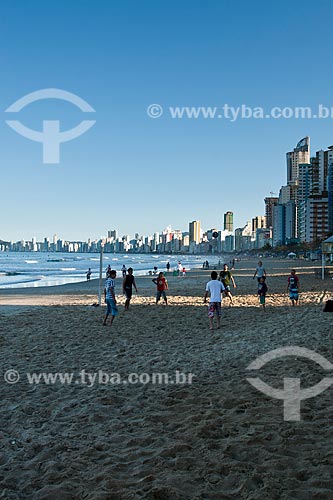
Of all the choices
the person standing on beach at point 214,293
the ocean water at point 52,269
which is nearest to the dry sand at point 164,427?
the person standing on beach at point 214,293

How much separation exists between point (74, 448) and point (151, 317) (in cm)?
836

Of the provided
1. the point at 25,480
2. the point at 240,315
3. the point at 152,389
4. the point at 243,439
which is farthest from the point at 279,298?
the point at 25,480

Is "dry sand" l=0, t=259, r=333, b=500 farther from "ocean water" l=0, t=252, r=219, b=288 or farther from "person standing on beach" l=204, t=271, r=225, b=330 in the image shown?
"ocean water" l=0, t=252, r=219, b=288

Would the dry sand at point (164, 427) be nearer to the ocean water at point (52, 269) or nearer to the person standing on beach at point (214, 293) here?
the person standing on beach at point (214, 293)

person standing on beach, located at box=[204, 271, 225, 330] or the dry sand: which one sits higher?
person standing on beach, located at box=[204, 271, 225, 330]

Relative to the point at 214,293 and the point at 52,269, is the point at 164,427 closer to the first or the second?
the point at 214,293

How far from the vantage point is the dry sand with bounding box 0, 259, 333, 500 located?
3266 mm

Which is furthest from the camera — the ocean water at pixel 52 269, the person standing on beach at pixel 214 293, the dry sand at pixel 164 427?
the ocean water at pixel 52 269

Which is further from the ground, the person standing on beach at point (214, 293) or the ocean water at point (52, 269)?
the person standing on beach at point (214, 293)

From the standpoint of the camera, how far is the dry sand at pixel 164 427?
3266mm

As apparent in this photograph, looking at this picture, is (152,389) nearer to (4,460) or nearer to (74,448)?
(74,448)

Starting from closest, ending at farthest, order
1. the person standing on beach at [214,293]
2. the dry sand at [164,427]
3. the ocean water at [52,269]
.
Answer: the dry sand at [164,427], the person standing on beach at [214,293], the ocean water at [52,269]

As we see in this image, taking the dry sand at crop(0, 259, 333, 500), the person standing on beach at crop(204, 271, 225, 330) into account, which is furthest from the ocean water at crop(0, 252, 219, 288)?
the dry sand at crop(0, 259, 333, 500)

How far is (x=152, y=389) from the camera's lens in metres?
5.62
